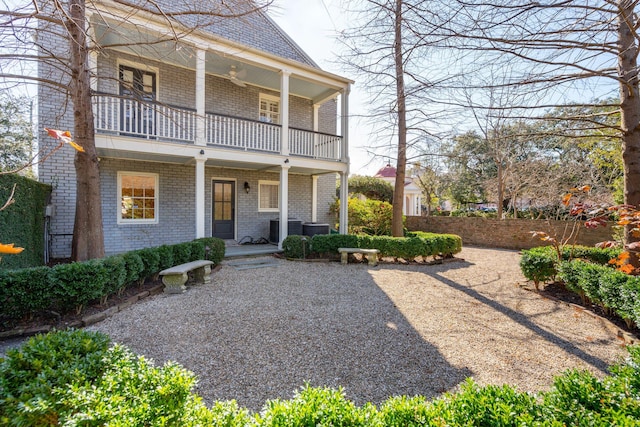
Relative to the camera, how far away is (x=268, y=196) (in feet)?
37.2

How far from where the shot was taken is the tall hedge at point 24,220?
4766 mm

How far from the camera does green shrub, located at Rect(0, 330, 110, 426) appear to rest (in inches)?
59.2

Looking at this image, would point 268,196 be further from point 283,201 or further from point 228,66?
point 228,66

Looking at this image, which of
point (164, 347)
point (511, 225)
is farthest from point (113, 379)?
point (511, 225)

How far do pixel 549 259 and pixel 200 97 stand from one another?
29.8 ft

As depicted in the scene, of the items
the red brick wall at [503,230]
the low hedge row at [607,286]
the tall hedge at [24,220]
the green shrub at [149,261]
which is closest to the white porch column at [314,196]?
the red brick wall at [503,230]

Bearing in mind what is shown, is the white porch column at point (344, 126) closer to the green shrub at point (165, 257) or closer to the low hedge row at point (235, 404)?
the green shrub at point (165, 257)

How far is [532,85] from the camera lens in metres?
4.14

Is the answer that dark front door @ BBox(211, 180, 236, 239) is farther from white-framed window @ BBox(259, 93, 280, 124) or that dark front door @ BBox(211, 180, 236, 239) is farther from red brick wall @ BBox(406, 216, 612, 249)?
red brick wall @ BBox(406, 216, 612, 249)

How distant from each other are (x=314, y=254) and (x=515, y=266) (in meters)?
6.11

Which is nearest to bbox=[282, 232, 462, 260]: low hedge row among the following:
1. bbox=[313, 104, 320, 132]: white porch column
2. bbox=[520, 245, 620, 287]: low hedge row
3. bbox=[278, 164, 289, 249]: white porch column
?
bbox=[278, 164, 289, 249]: white porch column

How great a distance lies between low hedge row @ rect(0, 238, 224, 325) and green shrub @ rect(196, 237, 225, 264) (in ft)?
6.40

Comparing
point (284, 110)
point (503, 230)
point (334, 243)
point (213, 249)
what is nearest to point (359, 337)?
point (213, 249)

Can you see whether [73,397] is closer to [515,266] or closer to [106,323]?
[106,323]
